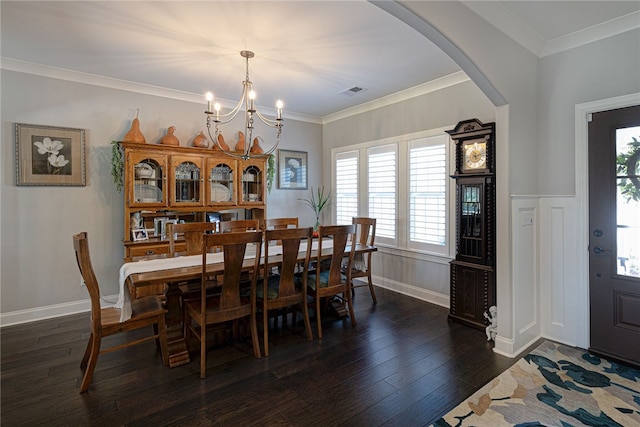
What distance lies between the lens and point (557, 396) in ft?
7.50

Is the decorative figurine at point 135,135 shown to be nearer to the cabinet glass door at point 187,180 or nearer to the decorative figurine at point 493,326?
the cabinet glass door at point 187,180

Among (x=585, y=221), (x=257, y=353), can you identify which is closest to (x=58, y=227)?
(x=257, y=353)

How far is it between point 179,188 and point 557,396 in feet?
14.4

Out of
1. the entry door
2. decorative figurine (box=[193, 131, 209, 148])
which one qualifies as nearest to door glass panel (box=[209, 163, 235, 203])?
decorative figurine (box=[193, 131, 209, 148])

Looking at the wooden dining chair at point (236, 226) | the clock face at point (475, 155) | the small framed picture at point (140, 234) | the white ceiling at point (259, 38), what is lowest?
the small framed picture at point (140, 234)

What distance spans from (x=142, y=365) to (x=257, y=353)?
0.95 meters

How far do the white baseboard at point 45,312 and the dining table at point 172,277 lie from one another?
1.58 m

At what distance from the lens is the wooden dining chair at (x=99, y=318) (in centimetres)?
235

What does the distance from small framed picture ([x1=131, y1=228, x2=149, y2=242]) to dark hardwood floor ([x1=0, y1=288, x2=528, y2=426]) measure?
113 centimetres

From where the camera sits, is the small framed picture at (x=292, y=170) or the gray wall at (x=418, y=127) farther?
the small framed picture at (x=292, y=170)

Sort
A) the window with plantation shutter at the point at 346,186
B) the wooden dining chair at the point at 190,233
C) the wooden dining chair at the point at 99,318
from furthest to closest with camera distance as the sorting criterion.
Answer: the window with plantation shutter at the point at 346,186, the wooden dining chair at the point at 190,233, the wooden dining chair at the point at 99,318

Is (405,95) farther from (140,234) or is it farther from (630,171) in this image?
(140,234)

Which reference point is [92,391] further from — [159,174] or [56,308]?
[159,174]

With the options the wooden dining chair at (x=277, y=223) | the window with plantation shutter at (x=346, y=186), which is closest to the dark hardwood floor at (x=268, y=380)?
the wooden dining chair at (x=277, y=223)
